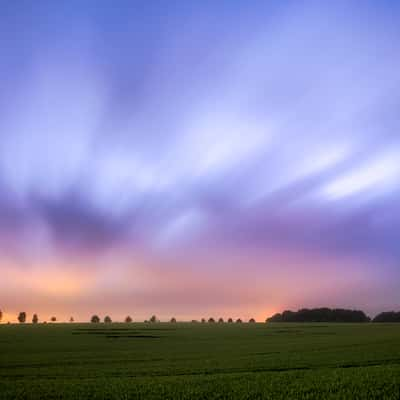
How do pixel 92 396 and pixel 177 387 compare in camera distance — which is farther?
pixel 177 387

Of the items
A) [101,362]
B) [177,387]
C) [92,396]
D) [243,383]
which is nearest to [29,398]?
[92,396]

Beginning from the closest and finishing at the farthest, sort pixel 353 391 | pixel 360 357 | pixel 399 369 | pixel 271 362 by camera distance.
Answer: pixel 353 391 → pixel 399 369 → pixel 271 362 → pixel 360 357

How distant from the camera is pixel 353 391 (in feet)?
87.1

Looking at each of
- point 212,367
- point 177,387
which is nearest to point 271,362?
point 212,367

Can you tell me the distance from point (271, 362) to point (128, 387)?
A: 20.3 m

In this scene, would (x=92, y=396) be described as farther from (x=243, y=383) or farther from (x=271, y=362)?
(x=271, y=362)

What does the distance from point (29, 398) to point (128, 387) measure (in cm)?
638

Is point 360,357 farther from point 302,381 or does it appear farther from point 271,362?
point 302,381

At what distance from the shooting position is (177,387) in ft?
97.4

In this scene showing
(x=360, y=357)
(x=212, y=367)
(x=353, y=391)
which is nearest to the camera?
(x=353, y=391)

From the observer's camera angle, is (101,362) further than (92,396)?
Yes

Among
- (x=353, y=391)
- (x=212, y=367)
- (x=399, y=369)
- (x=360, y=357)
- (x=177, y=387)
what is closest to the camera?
(x=353, y=391)

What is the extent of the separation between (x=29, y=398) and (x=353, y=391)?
793 inches

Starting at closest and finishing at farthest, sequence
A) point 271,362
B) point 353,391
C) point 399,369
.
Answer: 1. point 353,391
2. point 399,369
3. point 271,362
